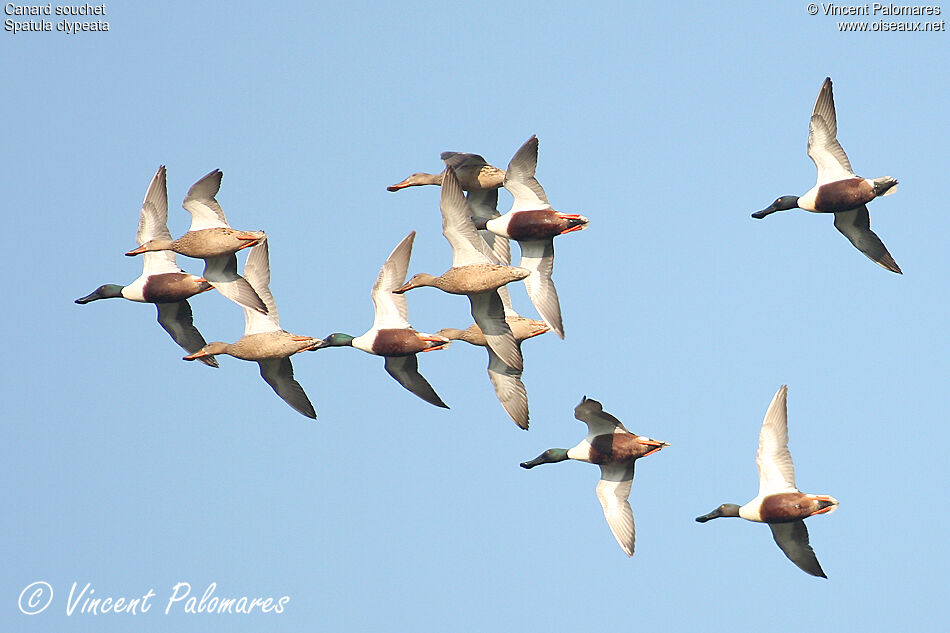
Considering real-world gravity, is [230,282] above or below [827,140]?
below

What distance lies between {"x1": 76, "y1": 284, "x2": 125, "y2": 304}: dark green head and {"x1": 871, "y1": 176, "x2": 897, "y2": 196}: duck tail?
1218cm

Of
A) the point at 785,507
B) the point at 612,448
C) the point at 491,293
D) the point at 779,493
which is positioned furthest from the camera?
the point at 612,448

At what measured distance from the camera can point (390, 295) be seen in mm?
31656

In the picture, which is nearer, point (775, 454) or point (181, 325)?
point (775, 454)

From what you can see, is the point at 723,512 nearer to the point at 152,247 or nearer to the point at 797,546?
the point at 797,546

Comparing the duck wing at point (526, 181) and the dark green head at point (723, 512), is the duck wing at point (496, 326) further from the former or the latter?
the dark green head at point (723, 512)

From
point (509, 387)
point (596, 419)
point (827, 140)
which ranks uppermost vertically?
point (827, 140)

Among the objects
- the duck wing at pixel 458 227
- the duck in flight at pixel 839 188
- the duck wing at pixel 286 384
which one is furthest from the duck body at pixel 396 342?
the duck in flight at pixel 839 188

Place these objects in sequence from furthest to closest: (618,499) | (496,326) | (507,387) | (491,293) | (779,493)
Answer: (507,387) < (618,499) < (496,326) < (491,293) < (779,493)

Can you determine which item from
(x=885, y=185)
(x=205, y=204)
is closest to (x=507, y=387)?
(x=205, y=204)

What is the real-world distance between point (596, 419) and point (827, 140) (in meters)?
5.66

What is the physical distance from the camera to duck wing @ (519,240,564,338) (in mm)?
31297

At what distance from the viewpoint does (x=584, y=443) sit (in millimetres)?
31391

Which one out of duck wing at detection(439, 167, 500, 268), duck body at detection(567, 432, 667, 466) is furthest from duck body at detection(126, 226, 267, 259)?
duck body at detection(567, 432, 667, 466)
